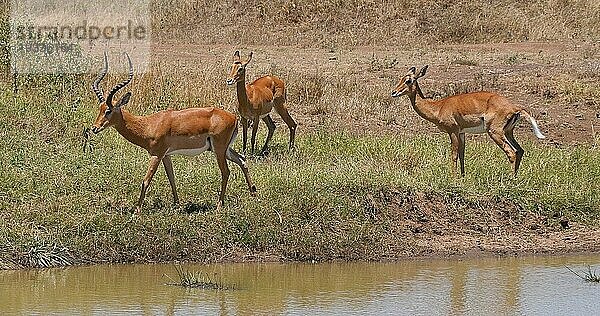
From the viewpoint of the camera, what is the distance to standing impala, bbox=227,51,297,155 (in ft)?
42.4

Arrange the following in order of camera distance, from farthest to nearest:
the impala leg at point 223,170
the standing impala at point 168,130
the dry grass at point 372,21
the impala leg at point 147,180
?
the dry grass at point 372,21 < the impala leg at point 223,170 < the standing impala at point 168,130 < the impala leg at point 147,180

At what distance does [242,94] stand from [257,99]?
0.92ft

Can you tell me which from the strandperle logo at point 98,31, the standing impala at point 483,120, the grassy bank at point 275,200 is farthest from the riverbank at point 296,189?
the strandperle logo at point 98,31

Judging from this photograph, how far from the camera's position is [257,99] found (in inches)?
520

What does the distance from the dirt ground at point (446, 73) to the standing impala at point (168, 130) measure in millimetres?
4449

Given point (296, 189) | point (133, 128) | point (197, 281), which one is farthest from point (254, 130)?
point (197, 281)

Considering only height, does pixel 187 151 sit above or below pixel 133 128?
below

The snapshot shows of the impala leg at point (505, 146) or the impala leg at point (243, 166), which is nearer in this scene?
the impala leg at point (243, 166)

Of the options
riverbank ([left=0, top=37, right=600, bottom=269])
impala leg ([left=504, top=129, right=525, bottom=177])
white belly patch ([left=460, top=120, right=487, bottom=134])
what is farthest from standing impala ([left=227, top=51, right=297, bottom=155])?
impala leg ([left=504, top=129, right=525, bottom=177])

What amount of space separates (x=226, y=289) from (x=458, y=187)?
128 inches

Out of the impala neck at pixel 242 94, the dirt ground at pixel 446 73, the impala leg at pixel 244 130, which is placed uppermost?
the dirt ground at pixel 446 73

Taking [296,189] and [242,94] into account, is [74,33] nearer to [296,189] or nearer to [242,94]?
[242,94]

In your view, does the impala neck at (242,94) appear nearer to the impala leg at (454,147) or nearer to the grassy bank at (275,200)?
the grassy bank at (275,200)

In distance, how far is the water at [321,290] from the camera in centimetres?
789
